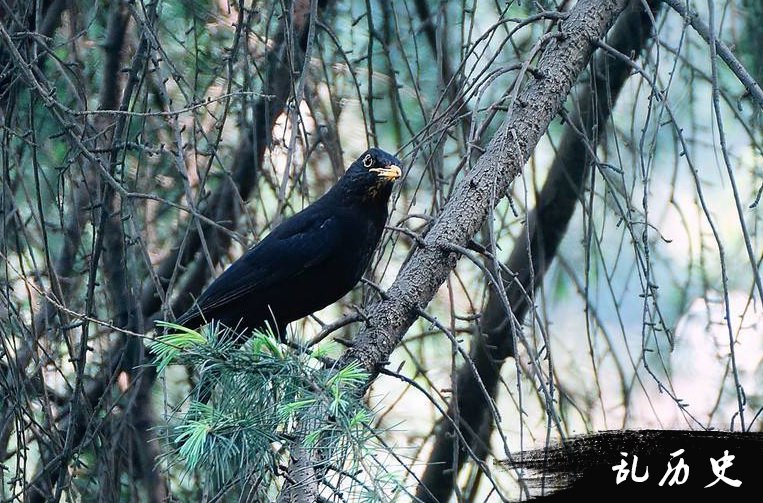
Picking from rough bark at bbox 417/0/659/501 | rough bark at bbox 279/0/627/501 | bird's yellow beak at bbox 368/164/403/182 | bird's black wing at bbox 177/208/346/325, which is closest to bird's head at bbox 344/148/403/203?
bird's yellow beak at bbox 368/164/403/182

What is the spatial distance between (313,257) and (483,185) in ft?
2.81

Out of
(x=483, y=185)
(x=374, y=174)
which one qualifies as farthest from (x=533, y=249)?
(x=483, y=185)

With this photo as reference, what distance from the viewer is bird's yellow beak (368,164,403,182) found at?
3299 millimetres

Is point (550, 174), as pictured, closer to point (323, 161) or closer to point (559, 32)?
point (323, 161)

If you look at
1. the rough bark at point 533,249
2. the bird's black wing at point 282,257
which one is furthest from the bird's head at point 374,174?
the rough bark at point 533,249

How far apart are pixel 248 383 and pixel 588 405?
2451mm

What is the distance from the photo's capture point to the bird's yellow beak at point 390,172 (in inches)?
130

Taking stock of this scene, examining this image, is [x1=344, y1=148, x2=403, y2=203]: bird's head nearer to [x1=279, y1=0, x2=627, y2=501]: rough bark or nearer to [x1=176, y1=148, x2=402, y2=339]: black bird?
[x1=176, y1=148, x2=402, y2=339]: black bird

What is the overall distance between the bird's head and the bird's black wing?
13cm

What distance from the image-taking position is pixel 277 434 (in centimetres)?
194

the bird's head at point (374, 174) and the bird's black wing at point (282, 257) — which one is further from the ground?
the bird's head at point (374, 174)

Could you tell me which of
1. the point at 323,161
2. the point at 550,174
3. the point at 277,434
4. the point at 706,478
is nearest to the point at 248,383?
the point at 277,434

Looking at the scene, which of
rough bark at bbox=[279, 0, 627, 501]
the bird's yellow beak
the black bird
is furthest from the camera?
the black bird

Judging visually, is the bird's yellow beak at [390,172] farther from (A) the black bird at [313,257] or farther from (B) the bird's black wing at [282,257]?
(B) the bird's black wing at [282,257]
